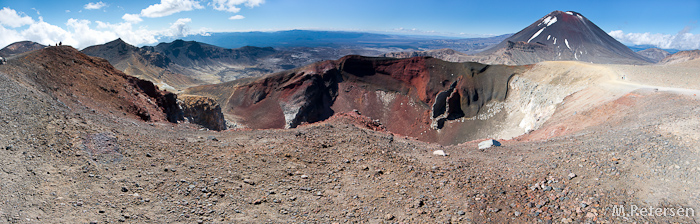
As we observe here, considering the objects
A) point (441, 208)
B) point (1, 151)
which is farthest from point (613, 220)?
point (1, 151)

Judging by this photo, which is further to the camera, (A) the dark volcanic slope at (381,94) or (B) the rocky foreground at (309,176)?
(A) the dark volcanic slope at (381,94)

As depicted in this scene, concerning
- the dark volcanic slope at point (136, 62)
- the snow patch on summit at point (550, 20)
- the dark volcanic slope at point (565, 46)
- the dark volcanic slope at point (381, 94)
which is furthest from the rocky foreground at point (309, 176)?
the snow patch on summit at point (550, 20)

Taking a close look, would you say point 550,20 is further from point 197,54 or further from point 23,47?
point 23,47

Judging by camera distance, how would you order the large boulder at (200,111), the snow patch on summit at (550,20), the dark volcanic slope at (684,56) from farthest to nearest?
1. the snow patch on summit at (550,20)
2. the dark volcanic slope at (684,56)
3. the large boulder at (200,111)

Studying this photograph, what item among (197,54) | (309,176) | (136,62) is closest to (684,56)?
(309,176)

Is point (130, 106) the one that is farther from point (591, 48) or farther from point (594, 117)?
point (591, 48)

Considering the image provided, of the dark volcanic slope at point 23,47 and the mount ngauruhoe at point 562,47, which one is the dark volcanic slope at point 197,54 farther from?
the mount ngauruhoe at point 562,47
